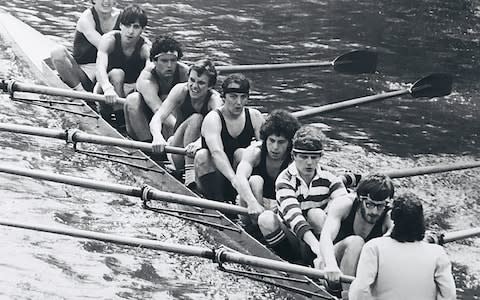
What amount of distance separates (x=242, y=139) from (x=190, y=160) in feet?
2.45

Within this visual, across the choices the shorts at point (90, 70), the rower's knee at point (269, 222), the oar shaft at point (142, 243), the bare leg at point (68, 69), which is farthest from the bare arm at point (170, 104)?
the shorts at point (90, 70)

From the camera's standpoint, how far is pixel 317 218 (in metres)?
7.84

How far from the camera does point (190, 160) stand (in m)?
9.74

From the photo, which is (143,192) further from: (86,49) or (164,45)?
(86,49)

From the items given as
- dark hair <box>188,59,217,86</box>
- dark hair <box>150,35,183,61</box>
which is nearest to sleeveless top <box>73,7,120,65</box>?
dark hair <box>150,35,183,61</box>

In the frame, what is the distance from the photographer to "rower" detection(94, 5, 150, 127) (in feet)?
37.3

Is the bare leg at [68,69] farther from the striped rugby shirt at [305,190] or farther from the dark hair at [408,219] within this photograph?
the dark hair at [408,219]

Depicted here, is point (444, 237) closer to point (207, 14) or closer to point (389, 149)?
point (389, 149)

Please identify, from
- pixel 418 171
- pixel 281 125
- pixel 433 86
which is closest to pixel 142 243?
pixel 281 125

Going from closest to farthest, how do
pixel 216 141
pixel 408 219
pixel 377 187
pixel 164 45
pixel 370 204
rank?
pixel 408 219
pixel 377 187
pixel 370 204
pixel 216 141
pixel 164 45

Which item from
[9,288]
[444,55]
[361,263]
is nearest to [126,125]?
[9,288]

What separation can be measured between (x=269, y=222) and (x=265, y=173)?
26.9 inches

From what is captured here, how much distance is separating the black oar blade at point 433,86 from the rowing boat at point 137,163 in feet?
13.3

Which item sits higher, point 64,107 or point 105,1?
point 105,1
